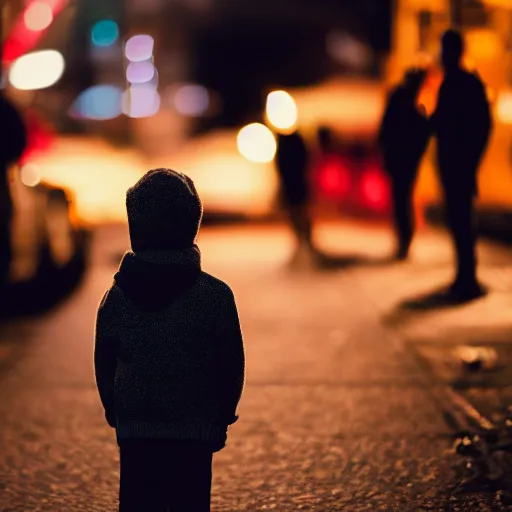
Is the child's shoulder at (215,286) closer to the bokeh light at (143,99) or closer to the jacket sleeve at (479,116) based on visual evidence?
the jacket sleeve at (479,116)

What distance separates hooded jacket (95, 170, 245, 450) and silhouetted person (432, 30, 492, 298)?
5844 mm

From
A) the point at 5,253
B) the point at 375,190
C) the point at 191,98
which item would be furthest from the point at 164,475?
the point at 191,98

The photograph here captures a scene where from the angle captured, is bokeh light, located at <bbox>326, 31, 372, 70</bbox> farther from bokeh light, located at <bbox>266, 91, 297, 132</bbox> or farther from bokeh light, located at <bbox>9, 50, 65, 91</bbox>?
bokeh light, located at <bbox>266, 91, 297, 132</bbox>

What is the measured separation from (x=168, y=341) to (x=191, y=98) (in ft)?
250

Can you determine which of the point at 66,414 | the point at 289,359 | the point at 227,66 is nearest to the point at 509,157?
the point at 289,359

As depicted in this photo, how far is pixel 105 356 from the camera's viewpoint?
327 cm

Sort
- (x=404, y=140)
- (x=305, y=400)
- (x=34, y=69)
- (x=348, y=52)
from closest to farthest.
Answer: (x=305, y=400), (x=404, y=140), (x=34, y=69), (x=348, y=52)

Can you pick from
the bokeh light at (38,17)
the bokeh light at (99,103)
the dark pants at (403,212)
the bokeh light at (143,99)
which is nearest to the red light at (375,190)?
the dark pants at (403,212)

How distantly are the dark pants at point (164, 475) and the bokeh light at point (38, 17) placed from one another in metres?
14.8

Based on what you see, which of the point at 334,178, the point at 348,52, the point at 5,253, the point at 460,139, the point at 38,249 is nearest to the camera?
the point at 460,139

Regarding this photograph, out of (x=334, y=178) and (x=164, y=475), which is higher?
(x=334, y=178)

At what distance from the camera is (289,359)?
7543 millimetres

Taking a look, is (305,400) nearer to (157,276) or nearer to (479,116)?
(479,116)

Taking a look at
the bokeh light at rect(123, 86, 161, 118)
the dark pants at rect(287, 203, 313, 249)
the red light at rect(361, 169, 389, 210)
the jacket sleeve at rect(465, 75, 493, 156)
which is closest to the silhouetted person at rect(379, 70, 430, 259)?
the dark pants at rect(287, 203, 313, 249)
